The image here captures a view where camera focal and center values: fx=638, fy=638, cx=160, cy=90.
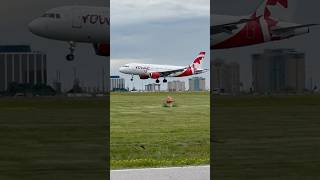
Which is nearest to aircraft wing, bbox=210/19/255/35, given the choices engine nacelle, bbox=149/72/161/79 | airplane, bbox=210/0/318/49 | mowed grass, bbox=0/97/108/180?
airplane, bbox=210/0/318/49

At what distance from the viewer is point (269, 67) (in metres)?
6.46

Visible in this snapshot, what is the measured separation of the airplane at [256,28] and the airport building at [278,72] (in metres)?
0.18

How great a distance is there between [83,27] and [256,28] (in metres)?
1.81

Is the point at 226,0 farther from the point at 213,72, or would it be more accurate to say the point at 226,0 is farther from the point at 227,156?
the point at 227,156

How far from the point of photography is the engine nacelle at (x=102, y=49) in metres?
5.53

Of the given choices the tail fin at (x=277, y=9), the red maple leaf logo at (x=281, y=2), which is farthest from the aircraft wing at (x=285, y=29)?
the red maple leaf logo at (x=281, y=2)

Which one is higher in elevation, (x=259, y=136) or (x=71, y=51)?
(x=71, y=51)

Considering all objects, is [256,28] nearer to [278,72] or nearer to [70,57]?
[278,72]

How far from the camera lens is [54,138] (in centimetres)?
638

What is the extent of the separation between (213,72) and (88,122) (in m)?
1.30

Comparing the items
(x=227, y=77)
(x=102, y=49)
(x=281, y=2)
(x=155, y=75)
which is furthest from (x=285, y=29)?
(x=155, y=75)

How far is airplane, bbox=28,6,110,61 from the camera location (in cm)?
556

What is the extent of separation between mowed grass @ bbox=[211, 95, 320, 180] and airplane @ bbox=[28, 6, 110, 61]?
1199mm

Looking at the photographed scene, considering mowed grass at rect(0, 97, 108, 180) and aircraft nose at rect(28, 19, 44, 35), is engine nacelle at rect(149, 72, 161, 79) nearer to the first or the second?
mowed grass at rect(0, 97, 108, 180)
